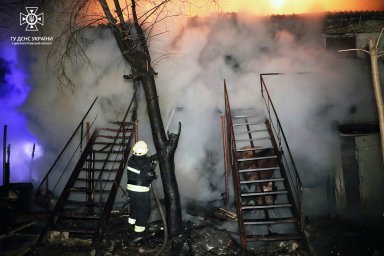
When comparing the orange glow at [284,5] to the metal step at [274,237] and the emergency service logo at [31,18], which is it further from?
the metal step at [274,237]

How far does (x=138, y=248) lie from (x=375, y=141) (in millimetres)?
10094

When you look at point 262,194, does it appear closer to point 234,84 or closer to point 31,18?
point 234,84

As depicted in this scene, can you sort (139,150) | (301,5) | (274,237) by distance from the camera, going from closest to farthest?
(274,237) < (139,150) < (301,5)

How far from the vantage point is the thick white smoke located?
463 inches

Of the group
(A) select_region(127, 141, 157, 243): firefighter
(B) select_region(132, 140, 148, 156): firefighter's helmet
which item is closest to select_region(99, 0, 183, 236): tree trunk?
(B) select_region(132, 140, 148, 156): firefighter's helmet

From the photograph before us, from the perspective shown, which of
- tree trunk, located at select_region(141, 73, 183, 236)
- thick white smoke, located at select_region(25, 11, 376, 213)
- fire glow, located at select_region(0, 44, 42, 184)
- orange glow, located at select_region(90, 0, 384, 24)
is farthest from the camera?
orange glow, located at select_region(90, 0, 384, 24)

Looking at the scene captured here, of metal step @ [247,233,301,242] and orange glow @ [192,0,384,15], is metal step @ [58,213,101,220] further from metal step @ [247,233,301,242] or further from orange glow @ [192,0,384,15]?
orange glow @ [192,0,384,15]

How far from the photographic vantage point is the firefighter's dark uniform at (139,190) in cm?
775

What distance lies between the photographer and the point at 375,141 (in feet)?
36.8

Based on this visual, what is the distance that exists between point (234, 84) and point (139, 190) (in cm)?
652

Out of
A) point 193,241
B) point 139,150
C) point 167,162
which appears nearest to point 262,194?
point 193,241

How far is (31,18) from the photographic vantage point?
13.2 meters

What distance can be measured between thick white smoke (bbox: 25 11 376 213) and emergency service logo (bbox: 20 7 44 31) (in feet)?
10.3

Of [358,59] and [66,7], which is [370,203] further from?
[66,7]
